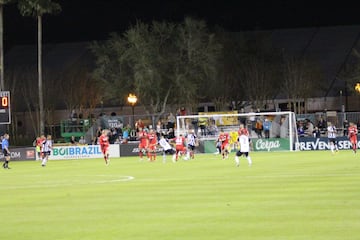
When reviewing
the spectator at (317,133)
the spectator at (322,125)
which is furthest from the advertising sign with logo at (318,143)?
the spectator at (322,125)

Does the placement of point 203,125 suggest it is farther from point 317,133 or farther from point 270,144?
point 317,133

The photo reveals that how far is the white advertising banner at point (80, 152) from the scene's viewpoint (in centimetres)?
5978

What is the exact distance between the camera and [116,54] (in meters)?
80.8

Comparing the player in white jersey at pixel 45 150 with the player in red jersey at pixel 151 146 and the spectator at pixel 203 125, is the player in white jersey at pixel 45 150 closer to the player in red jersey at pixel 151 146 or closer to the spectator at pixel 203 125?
the player in red jersey at pixel 151 146

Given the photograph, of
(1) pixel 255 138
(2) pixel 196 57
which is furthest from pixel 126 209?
(2) pixel 196 57

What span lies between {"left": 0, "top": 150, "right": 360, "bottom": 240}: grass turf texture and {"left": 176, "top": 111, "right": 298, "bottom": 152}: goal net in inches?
1246

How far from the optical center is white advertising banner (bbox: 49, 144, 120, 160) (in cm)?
5978

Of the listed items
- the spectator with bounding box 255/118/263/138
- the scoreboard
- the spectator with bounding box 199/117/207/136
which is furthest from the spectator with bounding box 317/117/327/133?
the scoreboard

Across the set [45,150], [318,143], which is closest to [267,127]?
[318,143]

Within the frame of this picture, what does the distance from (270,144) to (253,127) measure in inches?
77.0

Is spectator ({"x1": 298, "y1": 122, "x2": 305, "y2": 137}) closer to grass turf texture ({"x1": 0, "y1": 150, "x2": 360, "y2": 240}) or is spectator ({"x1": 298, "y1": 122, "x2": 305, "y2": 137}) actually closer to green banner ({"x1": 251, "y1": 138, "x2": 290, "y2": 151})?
green banner ({"x1": 251, "y1": 138, "x2": 290, "y2": 151})

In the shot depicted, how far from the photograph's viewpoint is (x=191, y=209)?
17.3 meters

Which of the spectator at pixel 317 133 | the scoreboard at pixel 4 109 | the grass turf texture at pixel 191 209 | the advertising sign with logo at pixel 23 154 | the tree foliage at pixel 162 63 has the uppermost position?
the tree foliage at pixel 162 63

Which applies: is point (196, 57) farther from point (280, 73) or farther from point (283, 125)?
point (283, 125)
